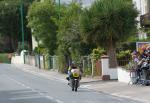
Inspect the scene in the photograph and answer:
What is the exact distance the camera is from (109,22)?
36.0m

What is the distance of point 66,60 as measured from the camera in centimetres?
4522

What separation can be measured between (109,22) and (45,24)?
21.2 meters

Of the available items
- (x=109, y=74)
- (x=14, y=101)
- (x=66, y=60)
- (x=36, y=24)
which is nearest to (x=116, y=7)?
(x=109, y=74)

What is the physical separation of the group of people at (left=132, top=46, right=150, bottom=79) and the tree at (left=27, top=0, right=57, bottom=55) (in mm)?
26228

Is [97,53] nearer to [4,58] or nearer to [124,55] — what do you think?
[124,55]

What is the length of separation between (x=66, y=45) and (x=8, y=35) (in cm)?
6419

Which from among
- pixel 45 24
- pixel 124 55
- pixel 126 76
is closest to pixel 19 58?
pixel 45 24

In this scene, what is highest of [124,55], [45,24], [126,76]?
[45,24]

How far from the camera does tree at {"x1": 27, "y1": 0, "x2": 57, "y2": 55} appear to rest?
184 ft

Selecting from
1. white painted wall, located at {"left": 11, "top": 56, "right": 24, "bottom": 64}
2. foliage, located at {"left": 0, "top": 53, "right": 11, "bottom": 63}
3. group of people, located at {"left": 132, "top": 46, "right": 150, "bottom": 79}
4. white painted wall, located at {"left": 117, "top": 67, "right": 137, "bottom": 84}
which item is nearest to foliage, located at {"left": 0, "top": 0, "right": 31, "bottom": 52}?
foliage, located at {"left": 0, "top": 53, "right": 11, "bottom": 63}

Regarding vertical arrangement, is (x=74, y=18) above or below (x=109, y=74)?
above

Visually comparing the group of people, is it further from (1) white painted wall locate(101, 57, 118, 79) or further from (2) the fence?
(2) the fence

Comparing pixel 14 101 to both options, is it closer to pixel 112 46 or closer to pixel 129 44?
pixel 112 46

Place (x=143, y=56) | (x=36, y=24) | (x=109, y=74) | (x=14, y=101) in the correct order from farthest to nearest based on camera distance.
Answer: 1. (x=36, y=24)
2. (x=109, y=74)
3. (x=143, y=56)
4. (x=14, y=101)
